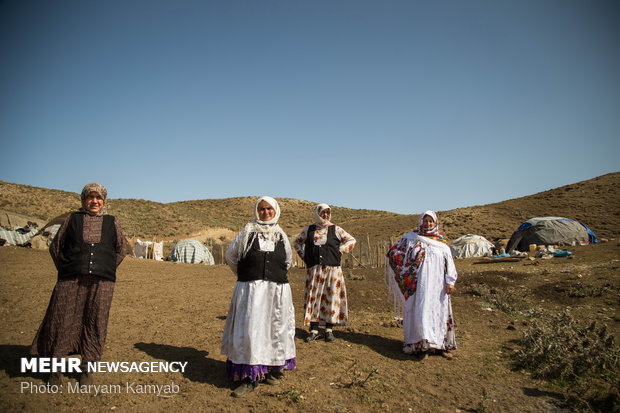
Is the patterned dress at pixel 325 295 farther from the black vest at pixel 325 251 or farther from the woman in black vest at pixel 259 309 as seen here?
the woman in black vest at pixel 259 309

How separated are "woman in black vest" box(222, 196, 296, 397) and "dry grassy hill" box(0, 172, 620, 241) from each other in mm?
22108

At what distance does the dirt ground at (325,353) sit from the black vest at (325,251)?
1170mm

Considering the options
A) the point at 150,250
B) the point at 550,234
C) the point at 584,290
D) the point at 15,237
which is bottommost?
the point at 584,290

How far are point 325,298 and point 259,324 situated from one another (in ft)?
6.52

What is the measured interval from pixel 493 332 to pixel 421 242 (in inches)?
92.6

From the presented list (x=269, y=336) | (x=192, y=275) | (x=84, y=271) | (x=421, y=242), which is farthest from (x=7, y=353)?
(x=192, y=275)

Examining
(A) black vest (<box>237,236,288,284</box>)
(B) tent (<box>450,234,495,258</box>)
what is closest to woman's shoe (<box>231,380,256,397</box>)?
(A) black vest (<box>237,236,288,284</box>)

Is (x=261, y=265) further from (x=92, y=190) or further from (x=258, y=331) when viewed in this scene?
(x=92, y=190)

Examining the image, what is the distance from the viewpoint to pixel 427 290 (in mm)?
5105

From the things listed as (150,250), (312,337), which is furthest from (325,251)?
(150,250)

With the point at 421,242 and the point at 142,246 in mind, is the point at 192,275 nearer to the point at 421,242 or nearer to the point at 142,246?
the point at 142,246

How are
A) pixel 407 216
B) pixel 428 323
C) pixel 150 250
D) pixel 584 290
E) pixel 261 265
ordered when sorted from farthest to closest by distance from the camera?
pixel 407 216 < pixel 150 250 < pixel 584 290 < pixel 428 323 < pixel 261 265

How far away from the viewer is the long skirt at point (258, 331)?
3789 millimetres

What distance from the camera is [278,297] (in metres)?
4.02
